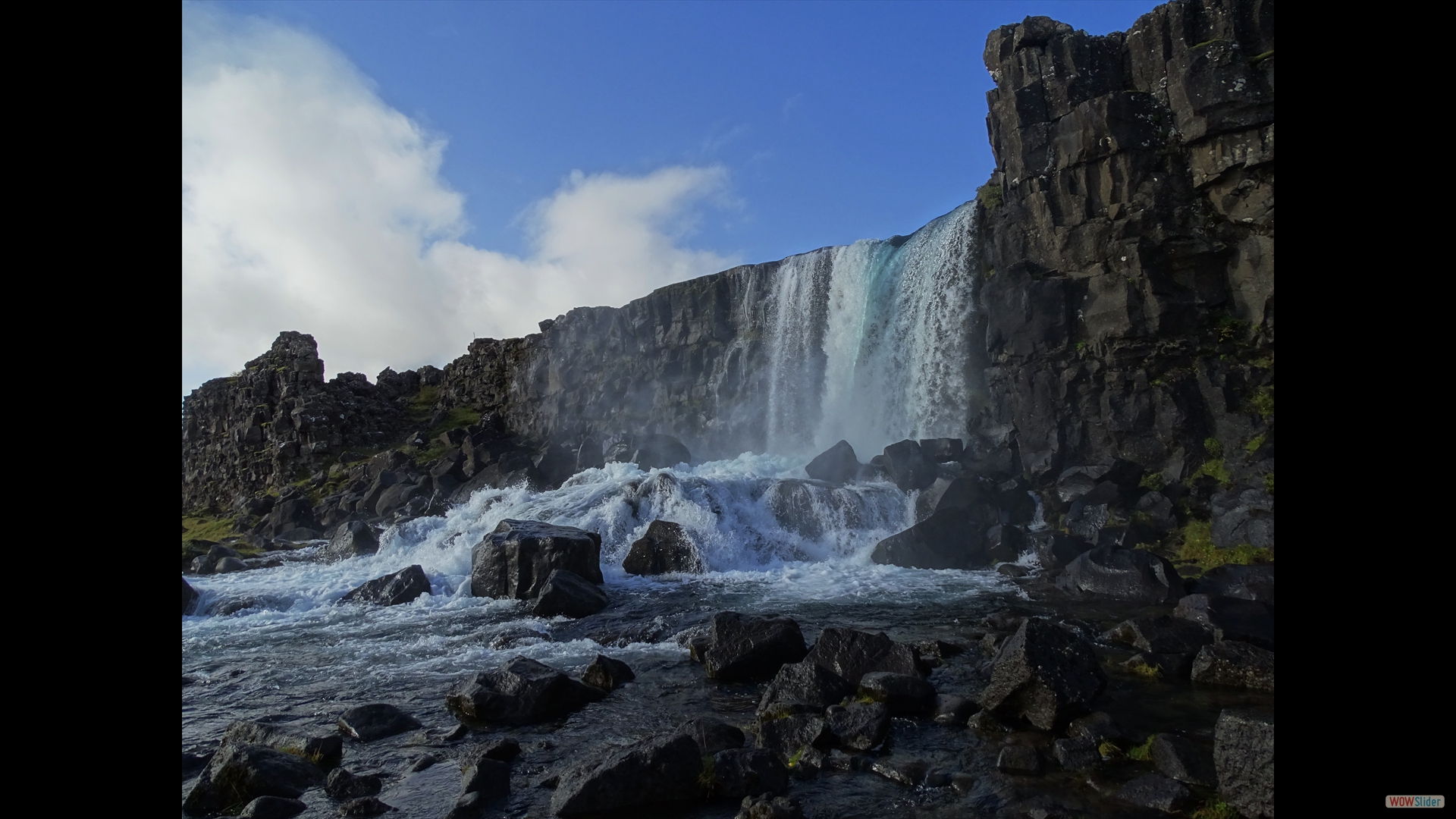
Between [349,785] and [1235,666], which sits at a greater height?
[1235,666]

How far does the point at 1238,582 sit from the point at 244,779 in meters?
20.2

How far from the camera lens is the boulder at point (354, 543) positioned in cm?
3391

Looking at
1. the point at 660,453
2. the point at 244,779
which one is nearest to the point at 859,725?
the point at 244,779

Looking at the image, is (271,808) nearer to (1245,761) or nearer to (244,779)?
(244,779)

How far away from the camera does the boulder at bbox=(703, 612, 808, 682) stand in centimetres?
1318

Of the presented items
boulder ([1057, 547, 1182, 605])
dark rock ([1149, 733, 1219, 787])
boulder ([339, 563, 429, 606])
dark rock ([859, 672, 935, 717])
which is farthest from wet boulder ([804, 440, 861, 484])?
dark rock ([1149, 733, 1219, 787])

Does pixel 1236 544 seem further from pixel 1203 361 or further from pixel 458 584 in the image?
pixel 458 584

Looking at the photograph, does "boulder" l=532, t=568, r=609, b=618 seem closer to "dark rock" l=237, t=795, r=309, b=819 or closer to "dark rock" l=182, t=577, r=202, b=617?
"dark rock" l=237, t=795, r=309, b=819

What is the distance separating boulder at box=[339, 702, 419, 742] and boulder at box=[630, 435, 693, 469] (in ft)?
115

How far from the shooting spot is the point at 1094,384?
101ft

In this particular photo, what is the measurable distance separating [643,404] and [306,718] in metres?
51.3

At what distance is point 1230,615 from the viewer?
14859 mm

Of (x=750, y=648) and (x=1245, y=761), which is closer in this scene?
(x=1245, y=761)
